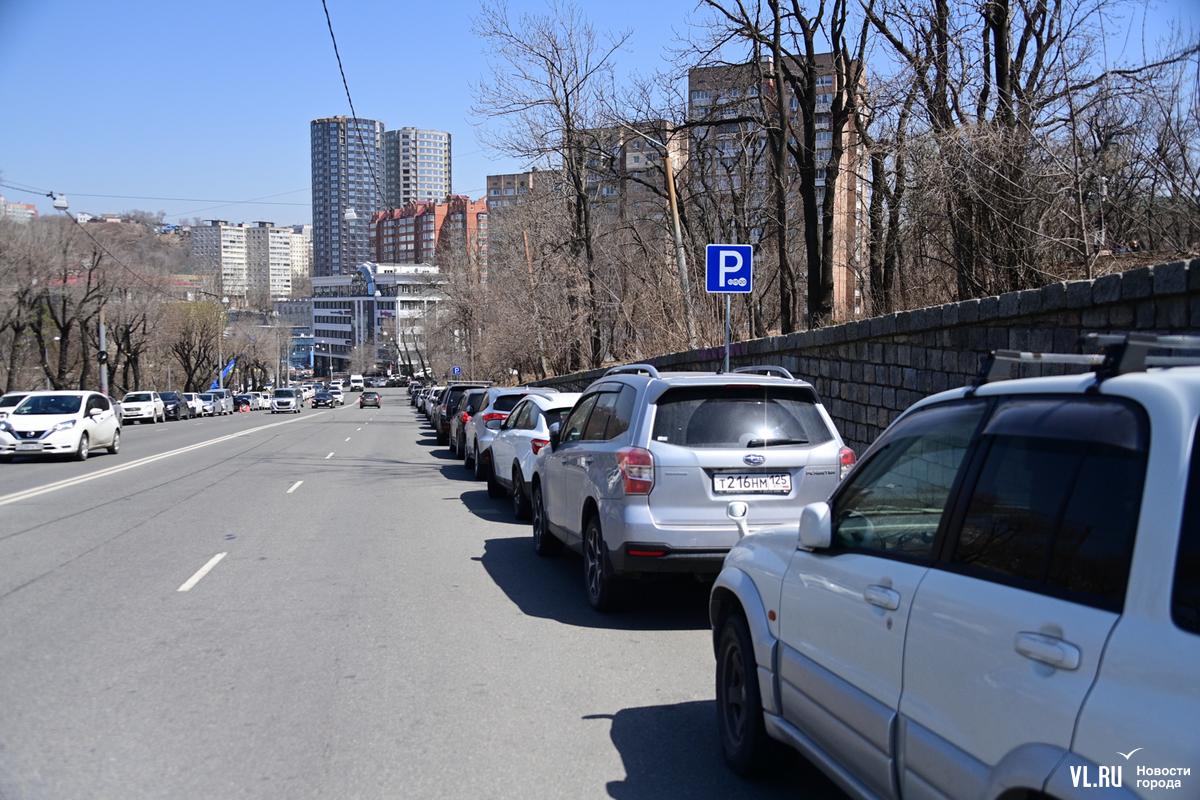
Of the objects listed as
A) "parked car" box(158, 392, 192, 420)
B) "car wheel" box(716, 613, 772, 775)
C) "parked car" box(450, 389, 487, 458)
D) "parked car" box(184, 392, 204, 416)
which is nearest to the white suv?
"car wheel" box(716, 613, 772, 775)

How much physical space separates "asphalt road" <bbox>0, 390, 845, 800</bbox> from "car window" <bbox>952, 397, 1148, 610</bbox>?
1919 mm

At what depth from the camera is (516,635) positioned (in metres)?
6.63

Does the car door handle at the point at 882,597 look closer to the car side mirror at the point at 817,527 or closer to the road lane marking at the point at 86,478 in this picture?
the car side mirror at the point at 817,527

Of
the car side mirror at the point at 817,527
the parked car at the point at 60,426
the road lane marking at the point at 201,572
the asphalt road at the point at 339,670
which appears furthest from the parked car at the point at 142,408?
the car side mirror at the point at 817,527

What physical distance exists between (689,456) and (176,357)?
9244 centimetres

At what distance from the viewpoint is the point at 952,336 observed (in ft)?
30.9

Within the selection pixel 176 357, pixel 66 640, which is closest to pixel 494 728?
pixel 66 640

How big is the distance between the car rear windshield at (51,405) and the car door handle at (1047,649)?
23273 millimetres

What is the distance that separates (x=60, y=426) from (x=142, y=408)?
31.1m

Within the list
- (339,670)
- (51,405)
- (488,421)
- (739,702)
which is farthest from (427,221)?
(739,702)

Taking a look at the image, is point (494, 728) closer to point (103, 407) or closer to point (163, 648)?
point (163, 648)

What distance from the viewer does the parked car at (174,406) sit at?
57531mm

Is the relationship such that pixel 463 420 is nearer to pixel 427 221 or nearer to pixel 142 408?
pixel 142 408

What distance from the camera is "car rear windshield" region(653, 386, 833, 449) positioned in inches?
266
